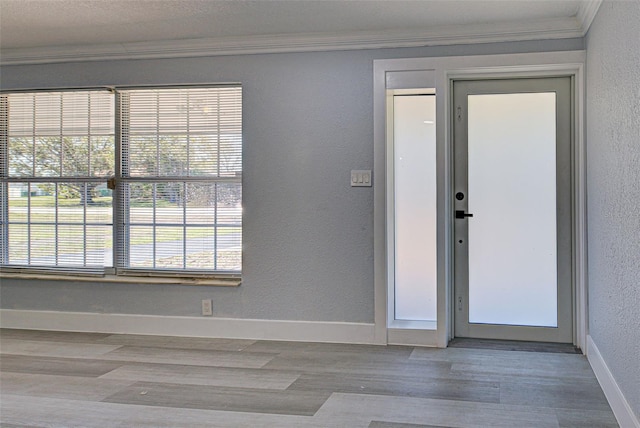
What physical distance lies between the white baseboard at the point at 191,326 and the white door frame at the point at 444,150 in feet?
0.92

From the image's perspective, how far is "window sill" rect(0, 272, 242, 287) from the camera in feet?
15.4

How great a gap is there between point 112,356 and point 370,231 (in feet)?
6.39

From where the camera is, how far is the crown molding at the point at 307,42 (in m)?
4.14

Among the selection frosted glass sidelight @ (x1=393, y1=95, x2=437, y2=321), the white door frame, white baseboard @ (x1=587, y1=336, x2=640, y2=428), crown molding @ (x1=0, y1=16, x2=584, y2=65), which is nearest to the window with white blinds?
crown molding @ (x1=0, y1=16, x2=584, y2=65)

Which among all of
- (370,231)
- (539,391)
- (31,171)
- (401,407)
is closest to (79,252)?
(31,171)

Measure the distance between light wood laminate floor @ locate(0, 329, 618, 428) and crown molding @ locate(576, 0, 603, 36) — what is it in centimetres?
210

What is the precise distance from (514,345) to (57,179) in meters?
3.72

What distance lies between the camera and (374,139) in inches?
174

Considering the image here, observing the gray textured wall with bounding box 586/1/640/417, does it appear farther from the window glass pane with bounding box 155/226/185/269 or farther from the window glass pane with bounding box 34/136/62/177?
the window glass pane with bounding box 34/136/62/177

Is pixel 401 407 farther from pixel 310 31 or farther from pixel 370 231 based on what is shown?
pixel 310 31

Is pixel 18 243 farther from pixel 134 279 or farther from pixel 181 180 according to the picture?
pixel 181 180

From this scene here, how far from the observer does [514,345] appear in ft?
14.2

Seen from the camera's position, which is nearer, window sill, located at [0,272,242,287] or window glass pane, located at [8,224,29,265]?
window sill, located at [0,272,242,287]

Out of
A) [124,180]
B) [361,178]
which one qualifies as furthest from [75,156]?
[361,178]
